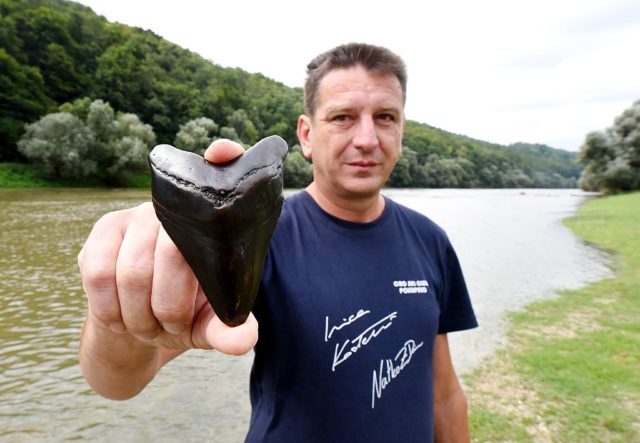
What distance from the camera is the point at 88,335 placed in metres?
1.53

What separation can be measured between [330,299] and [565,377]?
544cm

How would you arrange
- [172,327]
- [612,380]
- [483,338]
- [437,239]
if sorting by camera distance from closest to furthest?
[172,327]
[437,239]
[612,380]
[483,338]

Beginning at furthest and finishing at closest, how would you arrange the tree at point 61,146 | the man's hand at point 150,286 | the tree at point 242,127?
the tree at point 242,127 → the tree at point 61,146 → the man's hand at point 150,286

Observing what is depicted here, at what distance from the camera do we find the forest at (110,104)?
40.5 meters

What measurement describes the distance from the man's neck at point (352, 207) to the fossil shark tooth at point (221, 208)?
1.36 metres

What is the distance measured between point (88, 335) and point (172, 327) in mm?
643

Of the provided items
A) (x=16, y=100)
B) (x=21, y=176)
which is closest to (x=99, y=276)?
(x=21, y=176)

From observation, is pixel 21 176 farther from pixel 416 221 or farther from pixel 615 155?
pixel 615 155

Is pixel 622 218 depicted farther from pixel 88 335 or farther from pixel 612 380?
pixel 88 335

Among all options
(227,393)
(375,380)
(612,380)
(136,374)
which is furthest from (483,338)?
(136,374)

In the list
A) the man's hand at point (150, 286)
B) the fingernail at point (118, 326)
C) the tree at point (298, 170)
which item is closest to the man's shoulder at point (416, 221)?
the man's hand at point (150, 286)

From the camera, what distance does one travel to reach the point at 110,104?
196 feet
